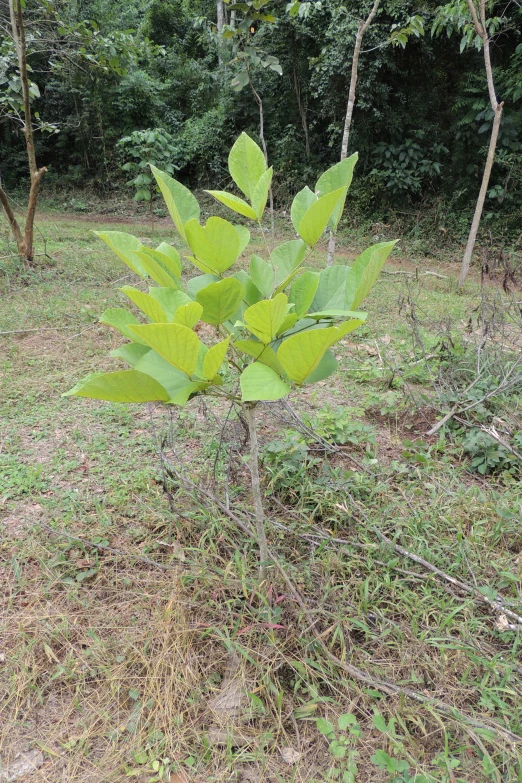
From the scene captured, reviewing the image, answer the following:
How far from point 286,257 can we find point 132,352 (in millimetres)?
366

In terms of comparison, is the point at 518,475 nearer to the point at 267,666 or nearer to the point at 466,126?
the point at 267,666

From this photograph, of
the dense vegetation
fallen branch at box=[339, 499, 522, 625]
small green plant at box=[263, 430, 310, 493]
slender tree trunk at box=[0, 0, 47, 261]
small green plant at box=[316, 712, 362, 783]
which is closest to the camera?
small green plant at box=[316, 712, 362, 783]

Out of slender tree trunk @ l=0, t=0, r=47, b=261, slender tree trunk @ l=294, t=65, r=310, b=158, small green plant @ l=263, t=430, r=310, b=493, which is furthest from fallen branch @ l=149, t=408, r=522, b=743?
slender tree trunk @ l=294, t=65, r=310, b=158

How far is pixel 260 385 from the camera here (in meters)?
0.69

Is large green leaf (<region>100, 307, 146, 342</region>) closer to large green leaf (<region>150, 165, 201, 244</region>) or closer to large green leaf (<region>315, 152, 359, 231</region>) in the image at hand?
large green leaf (<region>150, 165, 201, 244</region>)

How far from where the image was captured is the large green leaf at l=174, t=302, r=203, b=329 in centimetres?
68

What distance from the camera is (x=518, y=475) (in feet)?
6.12

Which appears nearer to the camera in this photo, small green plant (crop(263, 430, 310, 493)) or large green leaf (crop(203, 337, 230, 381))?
large green leaf (crop(203, 337, 230, 381))

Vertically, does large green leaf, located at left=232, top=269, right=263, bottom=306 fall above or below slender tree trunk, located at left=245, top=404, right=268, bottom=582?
above

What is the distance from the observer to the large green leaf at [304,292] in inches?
32.9

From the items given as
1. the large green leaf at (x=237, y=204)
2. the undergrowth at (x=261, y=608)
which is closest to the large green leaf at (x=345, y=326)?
the large green leaf at (x=237, y=204)

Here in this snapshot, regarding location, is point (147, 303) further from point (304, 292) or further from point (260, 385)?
point (304, 292)

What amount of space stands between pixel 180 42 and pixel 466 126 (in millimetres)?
8489

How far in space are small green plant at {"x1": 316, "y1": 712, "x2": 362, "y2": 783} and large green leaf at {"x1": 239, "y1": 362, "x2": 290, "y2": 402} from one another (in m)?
0.79
